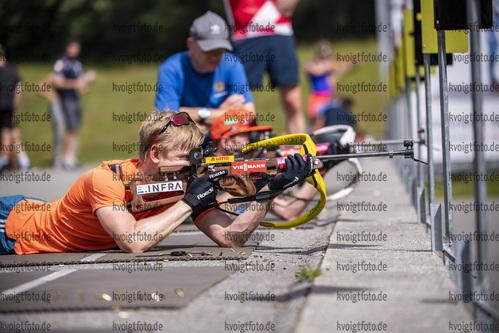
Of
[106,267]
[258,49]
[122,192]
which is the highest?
[258,49]

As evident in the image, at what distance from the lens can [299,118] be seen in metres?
10.4

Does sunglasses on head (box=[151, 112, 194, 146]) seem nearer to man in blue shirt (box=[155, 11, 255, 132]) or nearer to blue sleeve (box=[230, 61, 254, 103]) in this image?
man in blue shirt (box=[155, 11, 255, 132])

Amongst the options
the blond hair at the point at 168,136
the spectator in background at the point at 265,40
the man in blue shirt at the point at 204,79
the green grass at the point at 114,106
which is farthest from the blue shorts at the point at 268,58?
the green grass at the point at 114,106

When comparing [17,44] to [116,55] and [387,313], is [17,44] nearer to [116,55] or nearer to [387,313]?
[116,55]

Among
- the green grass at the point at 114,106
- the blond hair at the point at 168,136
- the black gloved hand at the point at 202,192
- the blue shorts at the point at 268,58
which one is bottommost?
the green grass at the point at 114,106

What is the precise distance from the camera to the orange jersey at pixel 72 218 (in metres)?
5.64

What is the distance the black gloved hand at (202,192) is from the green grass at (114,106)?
821 inches

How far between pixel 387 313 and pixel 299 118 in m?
6.94

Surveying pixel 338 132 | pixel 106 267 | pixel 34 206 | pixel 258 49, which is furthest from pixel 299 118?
pixel 106 267

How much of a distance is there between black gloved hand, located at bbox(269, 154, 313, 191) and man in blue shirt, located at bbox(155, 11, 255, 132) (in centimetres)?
262

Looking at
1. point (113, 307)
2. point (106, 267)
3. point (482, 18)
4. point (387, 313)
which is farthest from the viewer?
point (106, 267)

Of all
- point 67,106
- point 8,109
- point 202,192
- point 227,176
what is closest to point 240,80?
point 227,176

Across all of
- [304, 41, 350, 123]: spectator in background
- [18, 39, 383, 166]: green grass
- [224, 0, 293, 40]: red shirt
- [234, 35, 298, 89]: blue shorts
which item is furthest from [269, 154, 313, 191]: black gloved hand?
[18, 39, 383, 166]: green grass

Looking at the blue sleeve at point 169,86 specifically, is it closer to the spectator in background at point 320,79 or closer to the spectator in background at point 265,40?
the spectator in background at point 265,40
